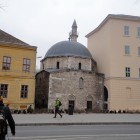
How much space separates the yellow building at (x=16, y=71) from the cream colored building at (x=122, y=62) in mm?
13849

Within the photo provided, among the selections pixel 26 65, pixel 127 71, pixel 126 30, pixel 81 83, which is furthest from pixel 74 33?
pixel 26 65

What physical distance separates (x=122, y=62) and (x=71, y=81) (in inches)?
344

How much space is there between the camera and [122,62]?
46.8m

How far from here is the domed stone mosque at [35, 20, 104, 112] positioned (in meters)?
45.5

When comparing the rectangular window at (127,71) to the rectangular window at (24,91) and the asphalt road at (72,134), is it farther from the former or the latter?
the asphalt road at (72,134)

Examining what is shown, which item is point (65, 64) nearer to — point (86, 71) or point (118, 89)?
point (86, 71)

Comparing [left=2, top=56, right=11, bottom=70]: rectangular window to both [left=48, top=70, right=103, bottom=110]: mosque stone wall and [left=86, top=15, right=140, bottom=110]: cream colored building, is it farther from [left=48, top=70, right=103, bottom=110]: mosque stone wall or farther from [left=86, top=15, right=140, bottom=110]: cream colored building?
[left=86, top=15, right=140, bottom=110]: cream colored building

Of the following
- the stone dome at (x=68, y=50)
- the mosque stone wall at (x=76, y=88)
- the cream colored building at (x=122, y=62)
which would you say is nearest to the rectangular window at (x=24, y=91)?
the mosque stone wall at (x=76, y=88)

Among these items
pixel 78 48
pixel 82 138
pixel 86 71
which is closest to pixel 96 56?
pixel 78 48

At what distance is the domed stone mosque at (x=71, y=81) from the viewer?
45.5 meters

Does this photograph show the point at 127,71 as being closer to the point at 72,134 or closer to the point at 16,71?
the point at 16,71

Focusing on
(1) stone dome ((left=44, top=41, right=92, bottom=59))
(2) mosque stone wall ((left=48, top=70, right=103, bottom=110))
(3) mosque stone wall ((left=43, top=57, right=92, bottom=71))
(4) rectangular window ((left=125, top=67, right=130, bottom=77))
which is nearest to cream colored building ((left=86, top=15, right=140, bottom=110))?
(4) rectangular window ((left=125, top=67, right=130, bottom=77))

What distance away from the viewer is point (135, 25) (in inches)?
1898

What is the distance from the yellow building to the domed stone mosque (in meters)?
7.08
